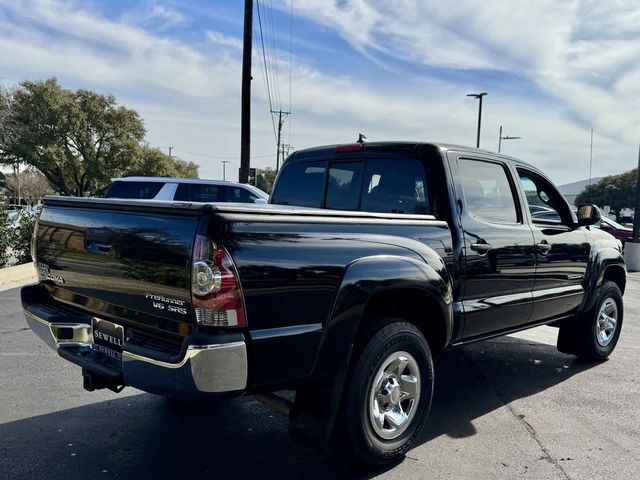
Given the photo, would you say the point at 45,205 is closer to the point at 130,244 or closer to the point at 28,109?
the point at 130,244

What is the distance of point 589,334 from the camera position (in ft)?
18.0

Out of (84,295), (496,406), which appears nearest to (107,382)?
(84,295)

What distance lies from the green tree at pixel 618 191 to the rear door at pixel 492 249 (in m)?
61.6

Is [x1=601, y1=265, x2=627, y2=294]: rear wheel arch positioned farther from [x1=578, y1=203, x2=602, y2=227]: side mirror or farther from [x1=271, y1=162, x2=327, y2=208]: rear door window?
[x1=271, y1=162, x2=327, y2=208]: rear door window

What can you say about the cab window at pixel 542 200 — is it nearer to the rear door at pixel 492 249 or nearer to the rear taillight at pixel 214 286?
the rear door at pixel 492 249

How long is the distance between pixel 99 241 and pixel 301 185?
6.97ft

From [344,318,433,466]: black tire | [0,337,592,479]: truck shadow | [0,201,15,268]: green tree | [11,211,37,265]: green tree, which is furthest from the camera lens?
[11,211,37,265]: green tree

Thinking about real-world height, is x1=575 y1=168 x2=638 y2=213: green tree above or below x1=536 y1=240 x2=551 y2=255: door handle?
above

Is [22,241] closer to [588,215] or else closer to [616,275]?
[588,215]

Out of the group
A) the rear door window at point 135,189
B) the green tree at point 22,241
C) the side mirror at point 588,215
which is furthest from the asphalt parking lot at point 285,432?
the rear door window at point 135,189

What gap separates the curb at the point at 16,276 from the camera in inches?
365

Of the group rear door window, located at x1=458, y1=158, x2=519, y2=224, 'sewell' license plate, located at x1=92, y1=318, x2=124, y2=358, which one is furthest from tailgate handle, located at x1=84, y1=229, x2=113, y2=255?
rear door window, located at x1=458, y1=158, x2=519, y2=224

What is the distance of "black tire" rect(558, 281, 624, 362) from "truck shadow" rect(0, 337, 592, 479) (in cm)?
75

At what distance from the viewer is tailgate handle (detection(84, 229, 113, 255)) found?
2922 mm
